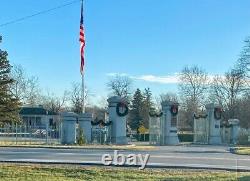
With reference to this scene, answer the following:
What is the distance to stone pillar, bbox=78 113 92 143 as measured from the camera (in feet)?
120

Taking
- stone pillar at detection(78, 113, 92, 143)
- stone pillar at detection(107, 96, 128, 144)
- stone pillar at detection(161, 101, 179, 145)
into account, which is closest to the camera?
stone pillar at detection(107, 96, 128, 144)

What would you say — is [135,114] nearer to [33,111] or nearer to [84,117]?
[33,111]

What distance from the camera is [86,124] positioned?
3691cm

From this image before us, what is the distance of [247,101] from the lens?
71.5m

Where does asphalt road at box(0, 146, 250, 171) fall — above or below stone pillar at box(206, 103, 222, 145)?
below

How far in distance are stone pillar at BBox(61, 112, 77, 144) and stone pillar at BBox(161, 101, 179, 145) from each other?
7549 millimetres

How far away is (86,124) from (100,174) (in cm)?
2172

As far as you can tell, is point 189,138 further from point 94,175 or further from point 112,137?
point 94,175

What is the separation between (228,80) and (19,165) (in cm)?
7119

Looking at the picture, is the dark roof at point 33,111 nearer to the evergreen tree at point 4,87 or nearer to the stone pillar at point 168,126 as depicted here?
the stone pillar at point 168,126

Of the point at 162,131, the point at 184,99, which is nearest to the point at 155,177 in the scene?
the point at 162,131

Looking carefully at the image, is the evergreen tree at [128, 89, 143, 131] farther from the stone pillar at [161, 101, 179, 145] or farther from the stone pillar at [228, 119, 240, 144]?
the stone pillar at [161, 101, 179, 145]

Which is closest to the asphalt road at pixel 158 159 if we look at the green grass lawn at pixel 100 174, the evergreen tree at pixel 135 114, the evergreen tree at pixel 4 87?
the green grass lawn at pixel 100 174

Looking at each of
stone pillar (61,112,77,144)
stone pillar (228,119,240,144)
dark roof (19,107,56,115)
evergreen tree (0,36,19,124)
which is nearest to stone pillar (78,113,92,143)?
stone pillar (61,112,77,144)
